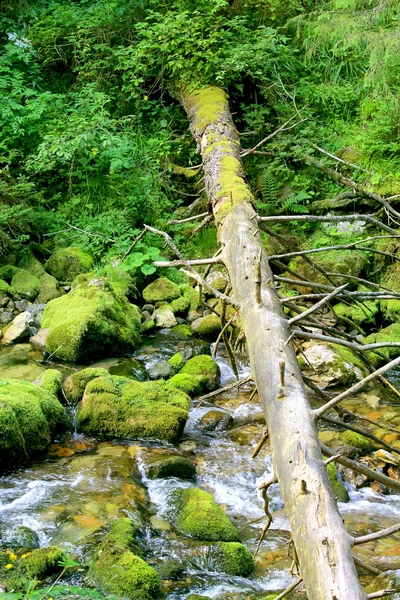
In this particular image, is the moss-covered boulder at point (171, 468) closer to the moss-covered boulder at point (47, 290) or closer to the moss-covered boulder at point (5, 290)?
the moss-covered boulder at point (47, 290)

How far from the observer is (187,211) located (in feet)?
33.5

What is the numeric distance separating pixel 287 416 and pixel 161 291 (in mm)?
6769

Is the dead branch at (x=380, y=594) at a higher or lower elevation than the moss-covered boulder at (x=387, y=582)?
higher

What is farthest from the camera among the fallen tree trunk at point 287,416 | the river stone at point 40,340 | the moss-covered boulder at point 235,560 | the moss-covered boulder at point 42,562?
the river stone at point 40,340

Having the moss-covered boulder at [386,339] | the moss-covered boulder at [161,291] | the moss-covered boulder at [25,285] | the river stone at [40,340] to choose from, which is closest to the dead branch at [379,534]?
Answer: the moss-covered boulder at [386,339]

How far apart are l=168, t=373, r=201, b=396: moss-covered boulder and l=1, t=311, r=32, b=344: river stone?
230 cm

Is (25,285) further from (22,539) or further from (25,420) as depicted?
(22,539)

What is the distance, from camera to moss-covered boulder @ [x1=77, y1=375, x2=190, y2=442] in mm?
6148

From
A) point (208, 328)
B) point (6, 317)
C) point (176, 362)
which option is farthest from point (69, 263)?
point (176, 362)

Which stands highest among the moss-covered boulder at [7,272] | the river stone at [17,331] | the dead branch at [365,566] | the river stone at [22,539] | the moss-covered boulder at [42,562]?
the dead branch at [365,566]

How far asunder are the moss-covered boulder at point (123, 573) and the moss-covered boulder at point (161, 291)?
5.55 m

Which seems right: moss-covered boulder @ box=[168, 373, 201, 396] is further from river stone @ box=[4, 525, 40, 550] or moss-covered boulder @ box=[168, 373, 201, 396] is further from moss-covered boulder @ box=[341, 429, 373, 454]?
river stone @ box=[4, 525, 40, 550]

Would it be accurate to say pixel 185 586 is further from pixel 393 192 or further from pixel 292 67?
pixel 292 67

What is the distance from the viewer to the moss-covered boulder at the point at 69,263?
9.71 metres
